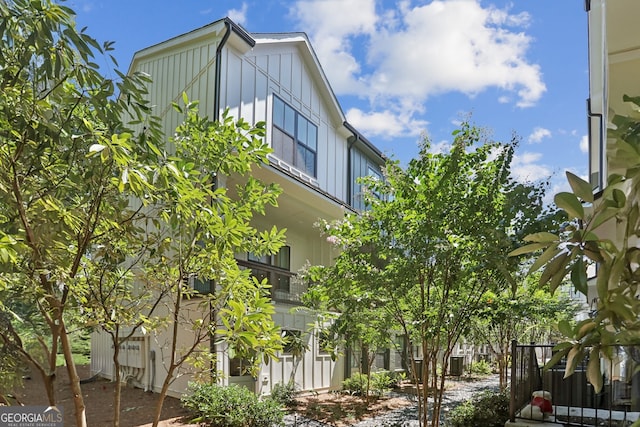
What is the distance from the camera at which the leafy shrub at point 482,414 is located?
9195 mm

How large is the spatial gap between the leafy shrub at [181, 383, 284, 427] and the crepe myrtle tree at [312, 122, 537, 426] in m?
3.25

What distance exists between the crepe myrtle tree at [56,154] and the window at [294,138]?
32.2ft

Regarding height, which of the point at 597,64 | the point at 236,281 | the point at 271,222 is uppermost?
the point at 597,64

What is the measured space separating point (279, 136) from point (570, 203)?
12.1 meters

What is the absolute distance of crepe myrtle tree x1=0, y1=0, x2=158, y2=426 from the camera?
8.30 feet

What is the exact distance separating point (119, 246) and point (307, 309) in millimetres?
8491

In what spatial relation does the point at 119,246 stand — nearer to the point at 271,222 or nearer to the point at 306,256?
the point at 271,222

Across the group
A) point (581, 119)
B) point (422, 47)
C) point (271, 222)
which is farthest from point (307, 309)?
point (581, 119)

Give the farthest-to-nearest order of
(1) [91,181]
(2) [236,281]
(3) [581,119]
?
(3) [581,119] < (2) [236,281] < (1) [91,181]

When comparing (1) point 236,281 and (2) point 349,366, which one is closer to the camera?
(1) point 236,281

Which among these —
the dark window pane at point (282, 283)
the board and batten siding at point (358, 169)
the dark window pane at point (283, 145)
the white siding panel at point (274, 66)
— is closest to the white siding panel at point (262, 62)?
the white siding panel at point (274, 66)

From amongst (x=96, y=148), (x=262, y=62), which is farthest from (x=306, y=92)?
(x=96, y=148)

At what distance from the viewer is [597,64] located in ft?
31.0

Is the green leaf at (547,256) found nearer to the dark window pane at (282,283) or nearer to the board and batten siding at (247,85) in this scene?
the board and batten siding at (247,85)
